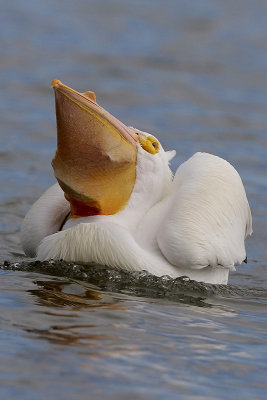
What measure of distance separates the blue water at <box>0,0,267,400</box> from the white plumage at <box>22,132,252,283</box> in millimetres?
166

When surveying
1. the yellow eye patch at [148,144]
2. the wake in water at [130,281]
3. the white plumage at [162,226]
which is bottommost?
the wake in water at [130,281]

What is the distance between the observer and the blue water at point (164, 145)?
4.12 meters

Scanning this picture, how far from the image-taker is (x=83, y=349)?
427cm

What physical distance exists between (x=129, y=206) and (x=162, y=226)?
30 cm

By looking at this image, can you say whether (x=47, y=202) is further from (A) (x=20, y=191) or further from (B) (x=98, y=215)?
(A) (x=20, y=191)

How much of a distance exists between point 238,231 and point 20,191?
3.16 m

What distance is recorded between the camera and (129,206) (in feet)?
18.8

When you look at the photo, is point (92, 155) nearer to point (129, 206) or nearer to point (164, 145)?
point (129, 206)

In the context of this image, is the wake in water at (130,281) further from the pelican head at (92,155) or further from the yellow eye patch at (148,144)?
the yellow eye patch at (148,144)

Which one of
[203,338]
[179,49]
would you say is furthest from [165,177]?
[179,49]

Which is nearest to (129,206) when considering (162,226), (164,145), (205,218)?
(162,226)

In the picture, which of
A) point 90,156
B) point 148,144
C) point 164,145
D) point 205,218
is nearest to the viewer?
point 90,156

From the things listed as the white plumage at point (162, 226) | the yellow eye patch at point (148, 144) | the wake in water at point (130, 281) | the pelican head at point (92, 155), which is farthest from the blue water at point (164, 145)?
the yellow eye patch at point (148, 144)

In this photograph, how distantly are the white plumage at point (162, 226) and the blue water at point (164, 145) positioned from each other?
17cm
